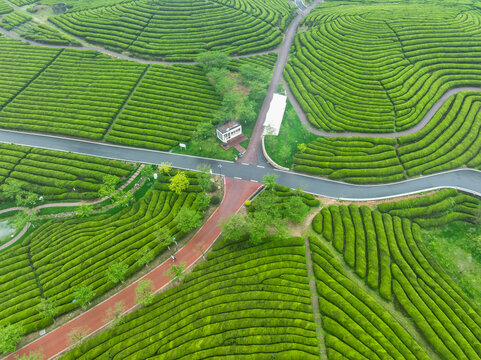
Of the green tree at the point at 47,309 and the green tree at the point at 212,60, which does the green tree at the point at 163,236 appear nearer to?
the green tree at the point at 47,309

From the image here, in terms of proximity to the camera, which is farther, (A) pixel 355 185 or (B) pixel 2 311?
(A) pixel 355 185

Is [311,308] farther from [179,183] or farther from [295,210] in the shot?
[179,183]

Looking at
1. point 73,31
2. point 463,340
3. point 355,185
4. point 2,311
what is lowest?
point 2,311

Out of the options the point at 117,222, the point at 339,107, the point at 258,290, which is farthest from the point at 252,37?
the point at 258,290

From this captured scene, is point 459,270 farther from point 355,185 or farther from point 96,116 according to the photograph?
point 96,116

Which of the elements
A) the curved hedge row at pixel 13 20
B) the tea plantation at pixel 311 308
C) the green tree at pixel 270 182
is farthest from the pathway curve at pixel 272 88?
the curved hedge row at pixel 13 20

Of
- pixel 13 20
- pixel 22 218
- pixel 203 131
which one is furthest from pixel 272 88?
pixel 13 20
